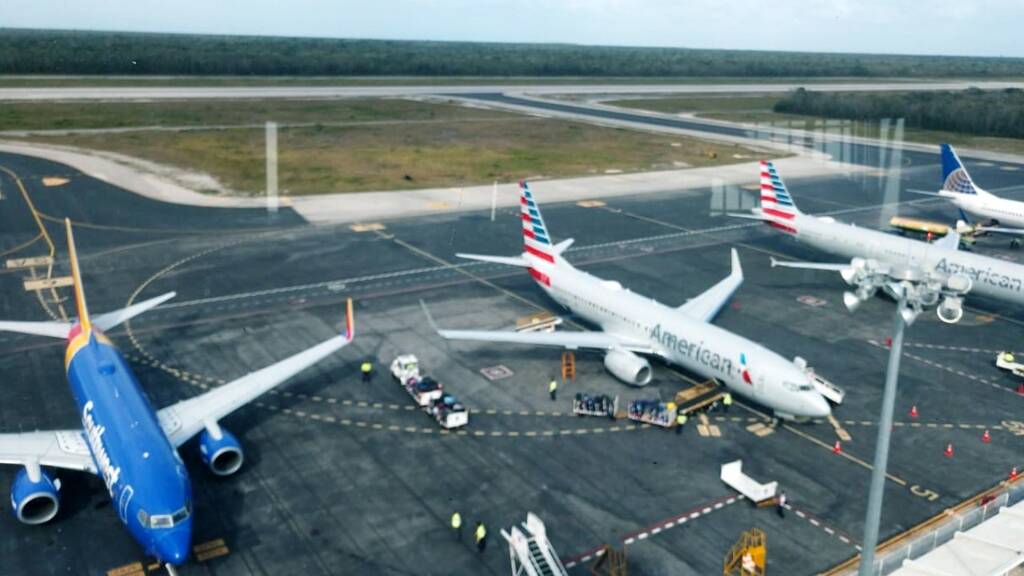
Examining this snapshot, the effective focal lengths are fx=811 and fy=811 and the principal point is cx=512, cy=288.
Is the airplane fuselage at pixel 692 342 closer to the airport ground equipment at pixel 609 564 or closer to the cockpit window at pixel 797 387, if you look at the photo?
the cockpit window at pixel 797 387

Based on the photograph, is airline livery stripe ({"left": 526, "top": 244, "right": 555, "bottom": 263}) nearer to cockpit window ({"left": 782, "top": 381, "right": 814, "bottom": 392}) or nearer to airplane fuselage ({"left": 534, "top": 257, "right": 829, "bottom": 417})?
airplane fuselage ({"left": 534, "top": 257, "right": 829, "bottom": 417})

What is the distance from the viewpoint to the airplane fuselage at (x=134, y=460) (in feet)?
100

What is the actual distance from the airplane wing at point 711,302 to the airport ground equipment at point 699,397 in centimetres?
800

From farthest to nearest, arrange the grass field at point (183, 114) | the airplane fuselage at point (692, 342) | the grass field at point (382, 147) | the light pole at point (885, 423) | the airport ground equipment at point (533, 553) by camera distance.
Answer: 1. the grass field at point (183, 114)
2. the grass field at point (382, 147)
3. the airplane fuselage at point (692, 342)
4. the airport ground equipment at point (533, 553)
5. the light pole at point (885, 423)

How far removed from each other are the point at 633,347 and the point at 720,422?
7869 mm

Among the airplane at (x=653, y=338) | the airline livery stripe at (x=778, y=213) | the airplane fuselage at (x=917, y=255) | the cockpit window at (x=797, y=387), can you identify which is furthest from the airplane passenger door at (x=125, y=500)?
the airline livery stripe at (x=778, y=213)

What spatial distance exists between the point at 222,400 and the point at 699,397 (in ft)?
87.9

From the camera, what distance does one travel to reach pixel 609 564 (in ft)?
110

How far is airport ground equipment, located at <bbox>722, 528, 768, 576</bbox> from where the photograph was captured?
108ft

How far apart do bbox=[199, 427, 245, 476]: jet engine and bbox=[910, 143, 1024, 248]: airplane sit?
259 feet

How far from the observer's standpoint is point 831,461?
4266 cm

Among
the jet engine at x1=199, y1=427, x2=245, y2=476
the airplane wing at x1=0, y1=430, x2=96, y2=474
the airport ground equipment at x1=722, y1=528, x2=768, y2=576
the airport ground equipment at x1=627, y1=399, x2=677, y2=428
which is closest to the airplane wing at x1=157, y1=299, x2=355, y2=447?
the jet engine at x1=199, y1=427, x2=245, y2=476

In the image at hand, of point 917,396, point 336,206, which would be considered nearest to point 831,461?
point 917,396

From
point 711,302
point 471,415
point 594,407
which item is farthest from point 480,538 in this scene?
point 711,302
